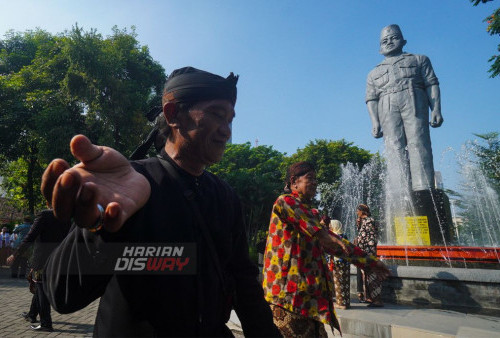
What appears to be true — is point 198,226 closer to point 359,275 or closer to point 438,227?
point 359,275

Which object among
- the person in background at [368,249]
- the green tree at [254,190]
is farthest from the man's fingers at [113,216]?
the green tree at [254,190]

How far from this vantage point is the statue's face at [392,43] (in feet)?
42.6

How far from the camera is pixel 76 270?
1.11 metres

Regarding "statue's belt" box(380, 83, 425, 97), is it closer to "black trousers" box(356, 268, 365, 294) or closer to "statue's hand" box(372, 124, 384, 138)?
"statue's hand" box(372, 124, 384, 138)

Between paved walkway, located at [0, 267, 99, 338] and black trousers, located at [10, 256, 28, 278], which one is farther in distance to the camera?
black trousers, located at [10, 256, 28, 278]

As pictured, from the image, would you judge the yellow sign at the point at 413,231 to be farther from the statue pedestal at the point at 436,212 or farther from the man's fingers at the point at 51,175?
the man's fingers at the point at 51,175

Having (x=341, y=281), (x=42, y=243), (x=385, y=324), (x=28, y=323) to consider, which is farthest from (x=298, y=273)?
(x=28, y=323)

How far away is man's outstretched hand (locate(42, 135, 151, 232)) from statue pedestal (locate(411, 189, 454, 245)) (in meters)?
11.7

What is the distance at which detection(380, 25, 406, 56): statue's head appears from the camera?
13.0 m

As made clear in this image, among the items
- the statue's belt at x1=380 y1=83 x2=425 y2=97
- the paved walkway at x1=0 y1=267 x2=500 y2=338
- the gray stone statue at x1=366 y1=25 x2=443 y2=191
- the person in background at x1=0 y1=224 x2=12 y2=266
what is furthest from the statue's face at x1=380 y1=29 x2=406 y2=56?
the person in background at x1=0 y1=224 x2=12 y2=266

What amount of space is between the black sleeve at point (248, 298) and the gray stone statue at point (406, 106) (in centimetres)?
1161

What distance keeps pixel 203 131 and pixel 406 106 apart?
12.7 m

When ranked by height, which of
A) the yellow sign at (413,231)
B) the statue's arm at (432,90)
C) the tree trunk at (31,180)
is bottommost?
the yellow sign at (413,231)

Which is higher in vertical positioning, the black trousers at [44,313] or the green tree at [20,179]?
the green tree at [20,179]
